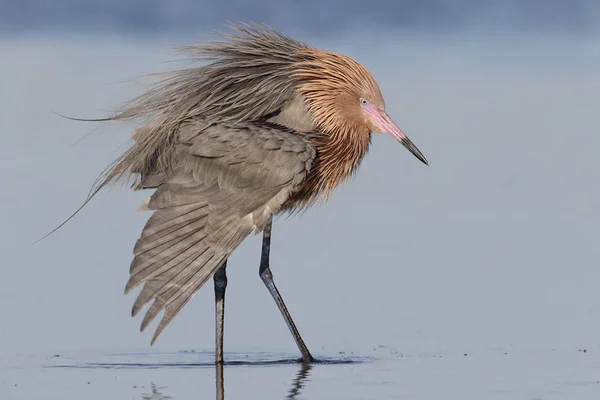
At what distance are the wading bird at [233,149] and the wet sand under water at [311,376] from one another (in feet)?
0.88

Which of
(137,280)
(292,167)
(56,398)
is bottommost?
(56,398)

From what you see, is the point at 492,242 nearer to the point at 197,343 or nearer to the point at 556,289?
the point at 556,289

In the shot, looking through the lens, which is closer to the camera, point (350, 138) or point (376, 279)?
point (350, 138)

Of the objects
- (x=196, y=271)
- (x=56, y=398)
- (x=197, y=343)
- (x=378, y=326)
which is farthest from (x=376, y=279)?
(x=56, y=398)

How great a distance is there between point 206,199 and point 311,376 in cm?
109

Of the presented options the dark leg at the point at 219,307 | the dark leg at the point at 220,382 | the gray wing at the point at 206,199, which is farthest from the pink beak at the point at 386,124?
the dark leg at the point at 220,382

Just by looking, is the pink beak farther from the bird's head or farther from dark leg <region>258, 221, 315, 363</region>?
dark leg <region>258, 221, 315, 363</region>

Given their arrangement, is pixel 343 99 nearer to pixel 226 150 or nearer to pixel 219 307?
pixel 226 150

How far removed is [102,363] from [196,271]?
833 mm

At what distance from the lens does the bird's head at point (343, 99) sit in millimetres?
8711

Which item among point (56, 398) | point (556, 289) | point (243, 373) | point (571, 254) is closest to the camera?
point (56, 398)

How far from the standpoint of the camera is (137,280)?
24.7ft

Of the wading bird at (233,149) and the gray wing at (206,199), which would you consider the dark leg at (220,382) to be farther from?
the gray wing at (206,199)

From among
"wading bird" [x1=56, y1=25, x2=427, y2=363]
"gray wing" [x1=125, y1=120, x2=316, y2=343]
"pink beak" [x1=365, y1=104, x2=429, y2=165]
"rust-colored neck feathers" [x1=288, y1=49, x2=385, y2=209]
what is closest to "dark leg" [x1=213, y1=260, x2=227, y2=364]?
"wading bird" [x1=56, y1=25, x2=427, y2=363]
